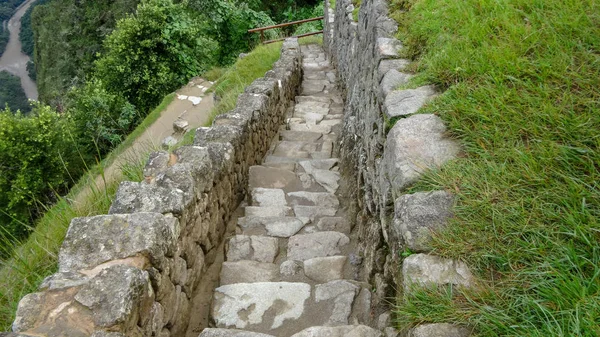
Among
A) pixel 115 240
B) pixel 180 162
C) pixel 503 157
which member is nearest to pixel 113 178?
pixel 180 162

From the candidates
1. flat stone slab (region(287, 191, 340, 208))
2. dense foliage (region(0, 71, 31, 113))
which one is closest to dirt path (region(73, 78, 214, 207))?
flat stone slab (region(287, 191, 340, 208))

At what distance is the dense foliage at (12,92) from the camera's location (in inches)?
1800

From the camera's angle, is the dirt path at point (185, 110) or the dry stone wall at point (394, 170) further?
the dirt path at point (185, 110)

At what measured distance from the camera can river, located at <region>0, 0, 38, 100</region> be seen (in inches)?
2018

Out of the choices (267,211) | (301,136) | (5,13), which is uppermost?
(5,13)

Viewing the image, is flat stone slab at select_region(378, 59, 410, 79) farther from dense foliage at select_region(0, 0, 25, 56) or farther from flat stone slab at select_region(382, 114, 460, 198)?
dense foliage at select_region(0, 0, 25, 56)

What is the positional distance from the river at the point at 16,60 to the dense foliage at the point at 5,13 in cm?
58

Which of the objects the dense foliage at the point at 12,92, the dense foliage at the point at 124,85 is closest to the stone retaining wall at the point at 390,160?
the dense foliage at the point at 124,85

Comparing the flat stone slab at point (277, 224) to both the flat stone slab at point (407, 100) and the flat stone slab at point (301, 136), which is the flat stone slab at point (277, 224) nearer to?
the flat stone slab at point (407, 100)

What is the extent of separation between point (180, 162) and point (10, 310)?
1.32 m

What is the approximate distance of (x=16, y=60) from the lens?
57.0m

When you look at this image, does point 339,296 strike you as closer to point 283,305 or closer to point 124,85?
point 283,305

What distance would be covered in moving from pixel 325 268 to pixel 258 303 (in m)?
0.62

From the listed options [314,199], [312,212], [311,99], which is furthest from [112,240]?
[311,99]
